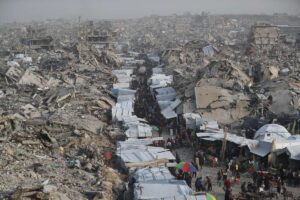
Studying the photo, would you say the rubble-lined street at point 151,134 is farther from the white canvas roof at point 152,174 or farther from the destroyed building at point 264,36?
the destroyed building at point 264,36

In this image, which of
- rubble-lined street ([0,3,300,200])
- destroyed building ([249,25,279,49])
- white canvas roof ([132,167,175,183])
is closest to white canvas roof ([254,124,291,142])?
rubble-lined street ([0,3,300,200])

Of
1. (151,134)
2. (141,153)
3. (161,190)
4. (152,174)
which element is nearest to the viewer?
(161,190)

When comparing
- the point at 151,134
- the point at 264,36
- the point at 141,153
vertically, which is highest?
the point at 264,36

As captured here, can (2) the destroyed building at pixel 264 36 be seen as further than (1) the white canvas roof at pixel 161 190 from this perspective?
Yes

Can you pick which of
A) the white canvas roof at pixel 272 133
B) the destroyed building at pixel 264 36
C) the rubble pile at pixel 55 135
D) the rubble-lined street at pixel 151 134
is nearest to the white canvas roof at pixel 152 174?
the rubble-lined street at pixel 151 134

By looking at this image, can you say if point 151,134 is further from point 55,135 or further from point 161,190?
point 161,190

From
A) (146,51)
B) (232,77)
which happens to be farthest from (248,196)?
(146,51)

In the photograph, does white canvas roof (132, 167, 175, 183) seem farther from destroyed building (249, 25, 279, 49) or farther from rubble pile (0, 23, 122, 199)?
destroyed building (249, 25, 279, 49)

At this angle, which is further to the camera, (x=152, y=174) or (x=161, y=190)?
(x=152, y=174)

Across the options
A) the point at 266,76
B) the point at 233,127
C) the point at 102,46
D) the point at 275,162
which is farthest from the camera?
the point at 102,46

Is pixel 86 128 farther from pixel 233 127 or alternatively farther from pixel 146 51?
pixel 146 51

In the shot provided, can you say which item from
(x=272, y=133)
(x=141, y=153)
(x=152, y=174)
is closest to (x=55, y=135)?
(x=141, y=153)
